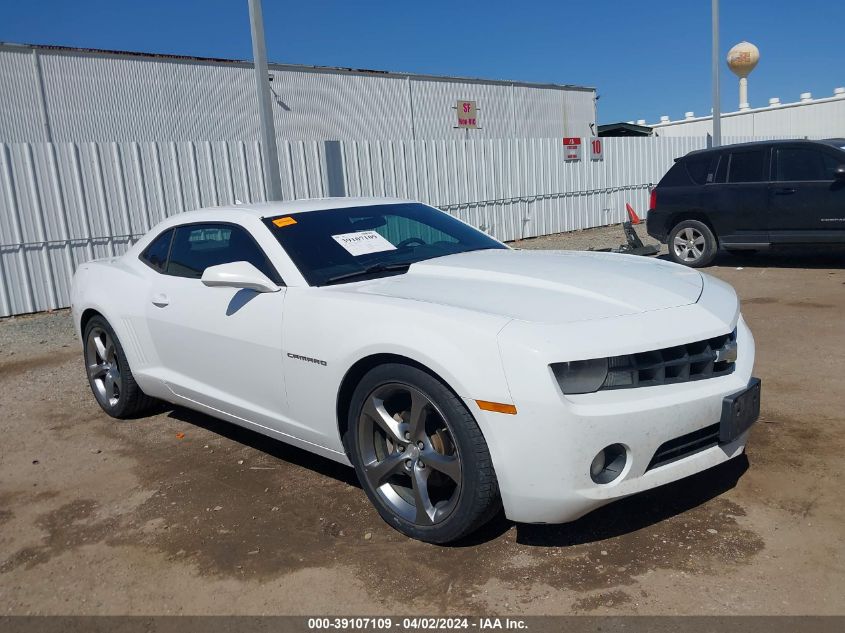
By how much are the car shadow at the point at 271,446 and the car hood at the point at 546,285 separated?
1113mm

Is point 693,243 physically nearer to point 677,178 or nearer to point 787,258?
point 677,178

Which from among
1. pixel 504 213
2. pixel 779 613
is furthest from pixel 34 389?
pixel 504 213

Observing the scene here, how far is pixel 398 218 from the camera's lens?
4363 millimetres

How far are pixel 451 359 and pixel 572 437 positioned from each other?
20.7 inches

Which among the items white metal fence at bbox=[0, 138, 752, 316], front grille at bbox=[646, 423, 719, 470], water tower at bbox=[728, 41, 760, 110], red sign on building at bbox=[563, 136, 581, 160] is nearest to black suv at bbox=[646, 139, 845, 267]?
white metal fence at bbox=[0, 138, 752, 316]

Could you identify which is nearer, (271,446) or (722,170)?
(271,446)

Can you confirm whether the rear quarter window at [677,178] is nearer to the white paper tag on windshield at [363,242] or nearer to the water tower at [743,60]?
the white paper tag on windshield at [363,242]

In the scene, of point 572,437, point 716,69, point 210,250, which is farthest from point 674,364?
point 716,69

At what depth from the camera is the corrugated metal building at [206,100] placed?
17391 millimetres

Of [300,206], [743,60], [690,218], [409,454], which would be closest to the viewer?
[409,454]

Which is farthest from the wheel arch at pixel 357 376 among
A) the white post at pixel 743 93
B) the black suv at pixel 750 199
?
the white post at pixel 743 93

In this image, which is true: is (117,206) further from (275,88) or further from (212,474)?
(275,88)

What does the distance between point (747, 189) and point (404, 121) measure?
54.7 ft

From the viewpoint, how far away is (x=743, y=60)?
49.7m
